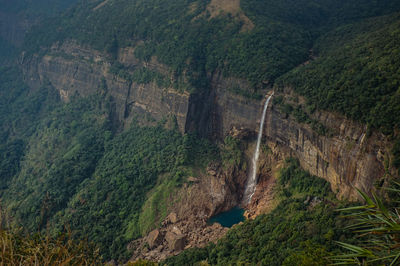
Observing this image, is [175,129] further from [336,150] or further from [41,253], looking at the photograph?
[41,253]

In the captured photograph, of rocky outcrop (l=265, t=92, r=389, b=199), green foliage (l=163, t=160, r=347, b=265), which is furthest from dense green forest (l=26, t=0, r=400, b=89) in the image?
green foliage (l=163, t=160, r=347, b=265)

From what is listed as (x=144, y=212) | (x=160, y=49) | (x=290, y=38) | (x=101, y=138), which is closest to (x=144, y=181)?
(x=144, y=212)


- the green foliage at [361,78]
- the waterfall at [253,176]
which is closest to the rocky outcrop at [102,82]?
the waterfall at [253,176]

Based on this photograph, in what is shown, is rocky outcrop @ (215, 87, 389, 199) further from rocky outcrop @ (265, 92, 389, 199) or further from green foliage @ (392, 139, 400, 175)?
green foliage @ (392, 139, 400, 175)

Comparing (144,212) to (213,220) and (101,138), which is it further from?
(101,138)

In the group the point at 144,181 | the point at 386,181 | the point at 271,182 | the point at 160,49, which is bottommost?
the point at 144,181

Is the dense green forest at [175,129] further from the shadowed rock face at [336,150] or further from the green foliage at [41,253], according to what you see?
the green foliage at [41,253]

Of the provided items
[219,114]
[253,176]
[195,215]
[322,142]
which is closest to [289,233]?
[322,142]
